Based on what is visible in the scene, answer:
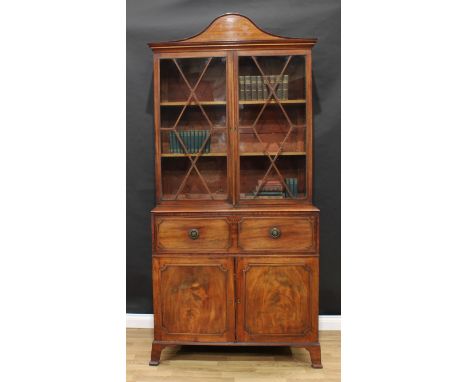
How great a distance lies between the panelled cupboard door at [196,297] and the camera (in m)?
2.40

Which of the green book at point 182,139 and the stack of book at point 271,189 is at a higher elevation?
the green book at point 182,139

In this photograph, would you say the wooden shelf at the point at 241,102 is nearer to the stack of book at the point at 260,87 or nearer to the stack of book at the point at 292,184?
the stack of book at the point at 260,87

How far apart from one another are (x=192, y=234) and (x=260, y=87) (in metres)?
1.05

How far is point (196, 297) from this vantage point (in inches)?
94.8

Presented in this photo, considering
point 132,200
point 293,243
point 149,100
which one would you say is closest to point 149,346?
point 132,200

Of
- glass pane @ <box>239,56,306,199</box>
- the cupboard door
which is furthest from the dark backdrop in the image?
the cupboard door

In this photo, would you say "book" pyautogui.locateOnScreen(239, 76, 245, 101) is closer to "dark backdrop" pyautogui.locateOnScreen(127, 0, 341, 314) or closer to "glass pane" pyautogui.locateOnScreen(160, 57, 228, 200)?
"glass pane" pyautogui.locateOnScreen(160, 57, 228, 200)

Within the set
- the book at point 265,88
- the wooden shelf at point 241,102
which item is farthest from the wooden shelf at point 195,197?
the book at point 265,88

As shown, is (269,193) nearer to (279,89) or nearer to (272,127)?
(272,127)

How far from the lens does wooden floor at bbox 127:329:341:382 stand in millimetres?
2307

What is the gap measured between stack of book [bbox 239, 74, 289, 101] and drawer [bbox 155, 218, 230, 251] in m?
0.84

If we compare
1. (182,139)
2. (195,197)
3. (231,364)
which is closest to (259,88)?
(182,139)

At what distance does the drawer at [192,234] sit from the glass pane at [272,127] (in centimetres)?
33
